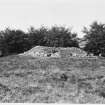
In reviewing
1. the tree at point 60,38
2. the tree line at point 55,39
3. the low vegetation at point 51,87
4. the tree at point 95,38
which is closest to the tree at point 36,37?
the tree line at point 55,39

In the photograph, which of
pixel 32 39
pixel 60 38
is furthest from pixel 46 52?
pixel 32 39

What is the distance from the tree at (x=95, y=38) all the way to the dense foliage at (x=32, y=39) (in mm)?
1403

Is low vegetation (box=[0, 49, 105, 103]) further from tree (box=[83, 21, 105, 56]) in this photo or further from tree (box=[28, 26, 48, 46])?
tree (box=[28, 26, 48, 46])

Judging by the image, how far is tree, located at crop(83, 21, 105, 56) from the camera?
12.5m

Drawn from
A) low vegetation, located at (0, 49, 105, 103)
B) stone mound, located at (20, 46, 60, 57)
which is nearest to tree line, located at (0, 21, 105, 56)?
stone mound, located at (20, 46, 60, 57)

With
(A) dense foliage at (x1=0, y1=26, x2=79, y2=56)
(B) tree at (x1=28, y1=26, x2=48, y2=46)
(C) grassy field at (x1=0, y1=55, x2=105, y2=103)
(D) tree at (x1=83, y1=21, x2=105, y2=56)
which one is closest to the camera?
(C) grassy field at (x1=0, y1=55, x2=105, y2=103)

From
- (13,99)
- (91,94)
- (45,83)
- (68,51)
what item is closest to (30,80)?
(45,83)

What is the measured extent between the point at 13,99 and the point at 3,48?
10608 mm

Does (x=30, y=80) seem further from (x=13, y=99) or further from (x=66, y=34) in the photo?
(x=66, y=34)

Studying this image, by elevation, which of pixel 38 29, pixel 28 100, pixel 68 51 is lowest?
pixel 28 100

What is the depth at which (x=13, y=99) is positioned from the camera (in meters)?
3.12

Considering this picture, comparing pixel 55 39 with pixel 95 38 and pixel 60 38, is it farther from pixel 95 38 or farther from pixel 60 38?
pixel 95 38

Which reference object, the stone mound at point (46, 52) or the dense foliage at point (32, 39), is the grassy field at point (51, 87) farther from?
the dense foliage at point (32, 39)

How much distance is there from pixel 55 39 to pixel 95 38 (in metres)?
3.14
